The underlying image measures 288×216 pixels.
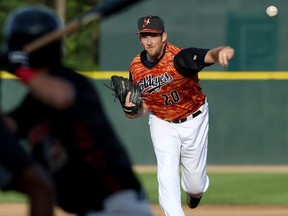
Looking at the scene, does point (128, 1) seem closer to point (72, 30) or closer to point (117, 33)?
point (72, 30)

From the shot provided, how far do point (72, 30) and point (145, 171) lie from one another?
10601 mm

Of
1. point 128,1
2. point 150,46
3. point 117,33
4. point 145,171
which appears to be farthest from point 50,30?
point 117,33

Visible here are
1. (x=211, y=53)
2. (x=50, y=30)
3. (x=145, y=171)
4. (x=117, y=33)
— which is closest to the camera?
(x=50, y=30)

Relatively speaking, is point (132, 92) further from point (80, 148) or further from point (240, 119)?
point (240, 119)

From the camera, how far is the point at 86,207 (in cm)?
423

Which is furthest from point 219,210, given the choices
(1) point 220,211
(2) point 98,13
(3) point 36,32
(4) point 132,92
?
(3) point 36,32

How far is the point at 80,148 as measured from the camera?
13.3 feet

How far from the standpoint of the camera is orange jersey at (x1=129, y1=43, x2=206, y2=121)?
8539 mm

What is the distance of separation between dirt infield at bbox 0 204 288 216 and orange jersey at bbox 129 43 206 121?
6.51 feet

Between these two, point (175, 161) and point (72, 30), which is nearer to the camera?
point (72, 30)

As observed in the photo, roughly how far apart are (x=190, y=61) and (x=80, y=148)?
4.35 meters

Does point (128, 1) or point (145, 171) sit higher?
point (128, 1)

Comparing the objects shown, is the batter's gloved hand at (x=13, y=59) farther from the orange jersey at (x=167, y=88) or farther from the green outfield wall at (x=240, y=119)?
the green outfield wall at (x=240, y=119)

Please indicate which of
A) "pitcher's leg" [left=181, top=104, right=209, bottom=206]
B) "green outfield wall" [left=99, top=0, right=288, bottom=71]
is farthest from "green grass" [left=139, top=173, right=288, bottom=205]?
"green outfield wall" [left=99, top=0, right=288, bottom=71]
